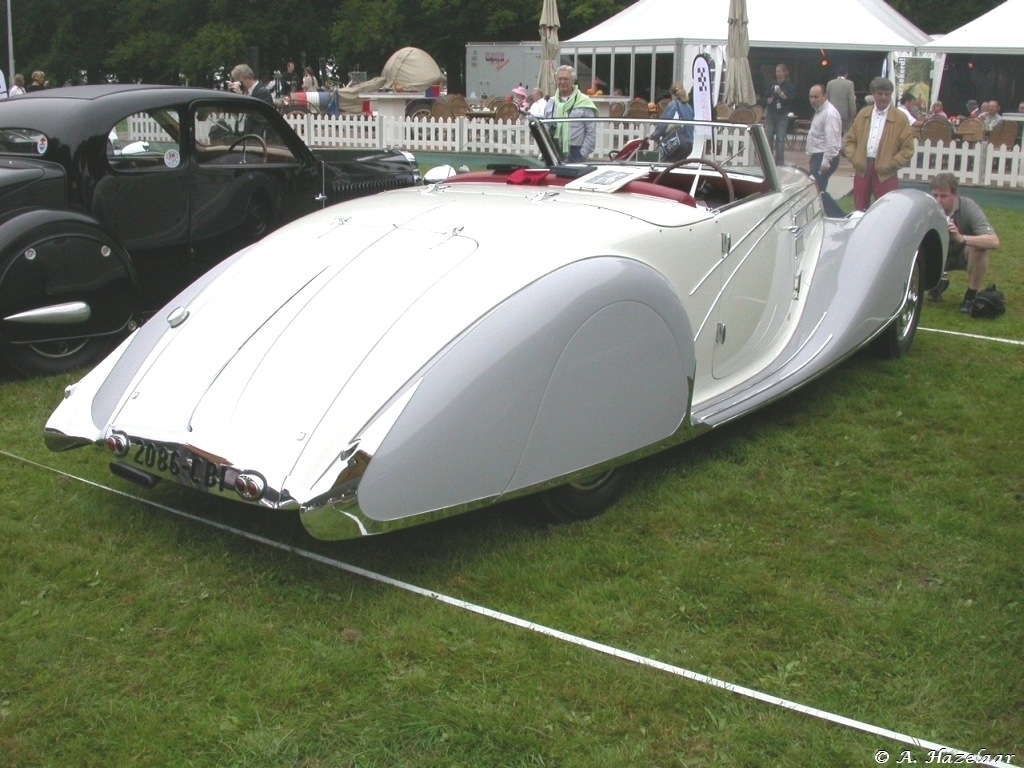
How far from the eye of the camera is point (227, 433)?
371 centimetres

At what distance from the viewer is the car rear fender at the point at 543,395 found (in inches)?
141

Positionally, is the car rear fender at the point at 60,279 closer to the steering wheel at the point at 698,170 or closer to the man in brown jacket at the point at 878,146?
the steering wheel at the point at 698,170

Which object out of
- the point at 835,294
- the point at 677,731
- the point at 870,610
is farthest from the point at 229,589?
the point at 835,294

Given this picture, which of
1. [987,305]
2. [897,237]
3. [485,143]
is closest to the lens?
[897,237]

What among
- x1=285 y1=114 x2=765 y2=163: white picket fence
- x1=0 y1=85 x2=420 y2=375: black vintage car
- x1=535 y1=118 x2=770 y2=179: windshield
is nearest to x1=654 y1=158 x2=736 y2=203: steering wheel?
x1=535 y1=118 x2=770 y2=179: windshield

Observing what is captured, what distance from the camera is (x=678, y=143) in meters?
5.74

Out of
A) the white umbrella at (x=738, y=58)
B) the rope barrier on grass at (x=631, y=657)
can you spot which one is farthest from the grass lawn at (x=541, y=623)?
the white umbrella at (x=738, y=58)

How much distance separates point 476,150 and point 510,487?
16.7m

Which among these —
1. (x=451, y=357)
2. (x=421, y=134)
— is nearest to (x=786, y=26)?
(x=421, y=134)

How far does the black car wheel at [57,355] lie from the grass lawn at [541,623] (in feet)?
3.49

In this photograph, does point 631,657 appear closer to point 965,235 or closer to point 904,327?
point 904,327

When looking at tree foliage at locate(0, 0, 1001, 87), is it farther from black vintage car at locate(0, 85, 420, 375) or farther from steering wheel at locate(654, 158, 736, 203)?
steering wheel at locate(654, 158, 736, 203)

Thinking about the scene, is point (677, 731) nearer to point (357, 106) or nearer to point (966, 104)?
point (966, 104)

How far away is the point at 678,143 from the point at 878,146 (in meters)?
5.82
